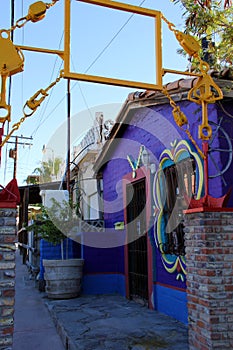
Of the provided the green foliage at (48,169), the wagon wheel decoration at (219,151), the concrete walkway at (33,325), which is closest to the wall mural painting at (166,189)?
the wagon wheel decoration at (219,151)

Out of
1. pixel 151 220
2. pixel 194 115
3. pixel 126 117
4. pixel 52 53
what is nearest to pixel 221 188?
pixel 194 115

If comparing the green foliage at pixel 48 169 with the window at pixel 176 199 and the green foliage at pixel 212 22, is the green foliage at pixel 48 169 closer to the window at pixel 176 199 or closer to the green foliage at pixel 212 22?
the window at pixel 176 199

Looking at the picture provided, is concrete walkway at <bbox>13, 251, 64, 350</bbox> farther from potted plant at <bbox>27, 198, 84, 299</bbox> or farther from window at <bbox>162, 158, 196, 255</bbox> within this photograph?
window at <bbox>162, 158, 196, 255</bbox>

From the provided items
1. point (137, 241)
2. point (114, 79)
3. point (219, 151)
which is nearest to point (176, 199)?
point (219, 151)

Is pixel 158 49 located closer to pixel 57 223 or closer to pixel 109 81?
pixel 109 81

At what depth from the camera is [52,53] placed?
333 cm

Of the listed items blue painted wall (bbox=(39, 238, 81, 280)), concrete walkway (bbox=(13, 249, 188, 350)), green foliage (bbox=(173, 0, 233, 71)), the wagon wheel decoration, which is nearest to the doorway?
concrete walkway (bbox=(13, 249, 188, 350))

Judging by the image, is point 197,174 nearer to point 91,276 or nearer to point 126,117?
point 126,117

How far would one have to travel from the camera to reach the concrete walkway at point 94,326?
4.21 metres

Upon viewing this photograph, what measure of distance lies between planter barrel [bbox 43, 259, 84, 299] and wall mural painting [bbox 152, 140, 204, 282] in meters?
2.06

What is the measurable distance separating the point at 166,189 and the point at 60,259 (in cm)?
321

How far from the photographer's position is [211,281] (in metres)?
3.36

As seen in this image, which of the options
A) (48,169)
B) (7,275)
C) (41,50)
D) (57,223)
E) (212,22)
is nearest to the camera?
(7,275)

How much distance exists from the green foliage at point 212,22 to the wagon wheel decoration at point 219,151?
2.76 ft
